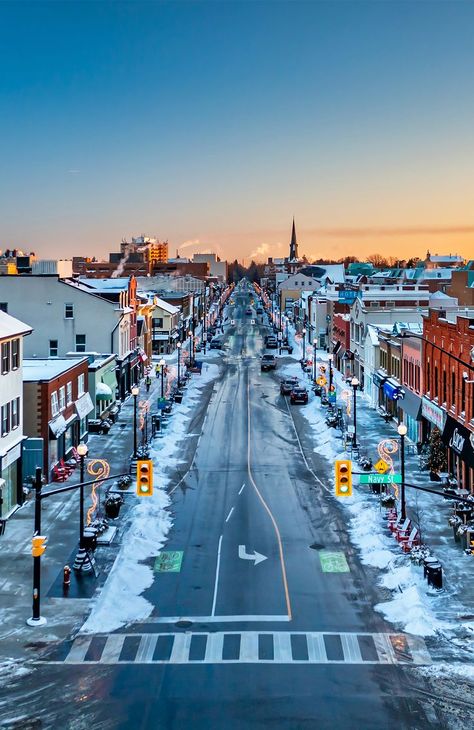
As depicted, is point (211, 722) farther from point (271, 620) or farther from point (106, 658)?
point (271, 620)

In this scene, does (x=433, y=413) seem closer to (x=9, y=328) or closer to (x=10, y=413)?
(x=10, y=413)

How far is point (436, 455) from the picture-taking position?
1633 inches

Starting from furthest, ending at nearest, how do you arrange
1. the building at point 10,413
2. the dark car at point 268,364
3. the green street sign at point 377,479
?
the dark car at point 268,364 → the building at point 10,413 → the green street sign at point 377,479

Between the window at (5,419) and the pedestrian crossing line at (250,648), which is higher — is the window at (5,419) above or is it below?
above

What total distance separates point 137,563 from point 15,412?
41.0 feet

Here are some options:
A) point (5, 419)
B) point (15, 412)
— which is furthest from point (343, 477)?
point (15, 412)

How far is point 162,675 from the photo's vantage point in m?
19.8

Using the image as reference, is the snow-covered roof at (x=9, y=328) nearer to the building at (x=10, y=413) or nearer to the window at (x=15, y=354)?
the building at (x=10, y=413)

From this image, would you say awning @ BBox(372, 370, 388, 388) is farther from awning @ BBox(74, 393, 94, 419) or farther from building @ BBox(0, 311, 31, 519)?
building @ BBox(0, 311, 31, 519)

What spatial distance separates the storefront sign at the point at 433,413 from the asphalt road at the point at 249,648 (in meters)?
10.6

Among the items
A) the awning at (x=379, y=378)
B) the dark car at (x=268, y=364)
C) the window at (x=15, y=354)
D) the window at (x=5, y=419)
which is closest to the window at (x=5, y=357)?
the window at (x=15, y=354)

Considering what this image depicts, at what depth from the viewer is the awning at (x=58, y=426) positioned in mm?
41125

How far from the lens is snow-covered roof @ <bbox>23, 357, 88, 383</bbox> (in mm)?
42491

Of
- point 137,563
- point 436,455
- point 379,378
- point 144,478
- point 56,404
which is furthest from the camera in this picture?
point 379,378
